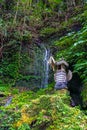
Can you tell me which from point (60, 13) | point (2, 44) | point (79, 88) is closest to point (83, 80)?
point (79, 88)

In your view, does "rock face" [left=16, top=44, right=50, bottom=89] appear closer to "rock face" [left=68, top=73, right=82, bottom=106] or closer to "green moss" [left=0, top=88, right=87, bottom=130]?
"rock face" [left=68, top=73, right=82, bottom=106]

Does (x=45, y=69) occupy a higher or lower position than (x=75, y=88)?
higher

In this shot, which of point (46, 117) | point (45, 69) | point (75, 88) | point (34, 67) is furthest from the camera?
point (34, 67)

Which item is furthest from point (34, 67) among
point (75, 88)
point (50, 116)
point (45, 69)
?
point (50, 116)

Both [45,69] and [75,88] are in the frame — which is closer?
[75,88]

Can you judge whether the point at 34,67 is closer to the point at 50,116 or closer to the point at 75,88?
the point at 75,88

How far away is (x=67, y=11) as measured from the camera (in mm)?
14188

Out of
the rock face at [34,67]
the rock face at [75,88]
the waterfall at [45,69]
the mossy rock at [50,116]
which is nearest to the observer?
the mossy rock at [50,116]

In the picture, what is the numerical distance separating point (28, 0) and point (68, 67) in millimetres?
6937

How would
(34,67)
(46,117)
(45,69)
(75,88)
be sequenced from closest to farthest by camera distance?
(46,117) → (75,88) → (45,69) → (34,67)

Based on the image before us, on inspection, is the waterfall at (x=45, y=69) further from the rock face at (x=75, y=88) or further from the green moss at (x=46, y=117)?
the green moss at (x=46, y=117)

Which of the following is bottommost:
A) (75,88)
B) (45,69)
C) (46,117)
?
(46,117)

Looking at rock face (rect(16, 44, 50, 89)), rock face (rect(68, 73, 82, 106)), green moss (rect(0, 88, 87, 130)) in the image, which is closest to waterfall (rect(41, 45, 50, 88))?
rock face (rect(16, 44, 50, 89))

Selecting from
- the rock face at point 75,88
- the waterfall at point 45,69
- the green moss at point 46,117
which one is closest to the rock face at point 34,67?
the waterfall at point 45,69
